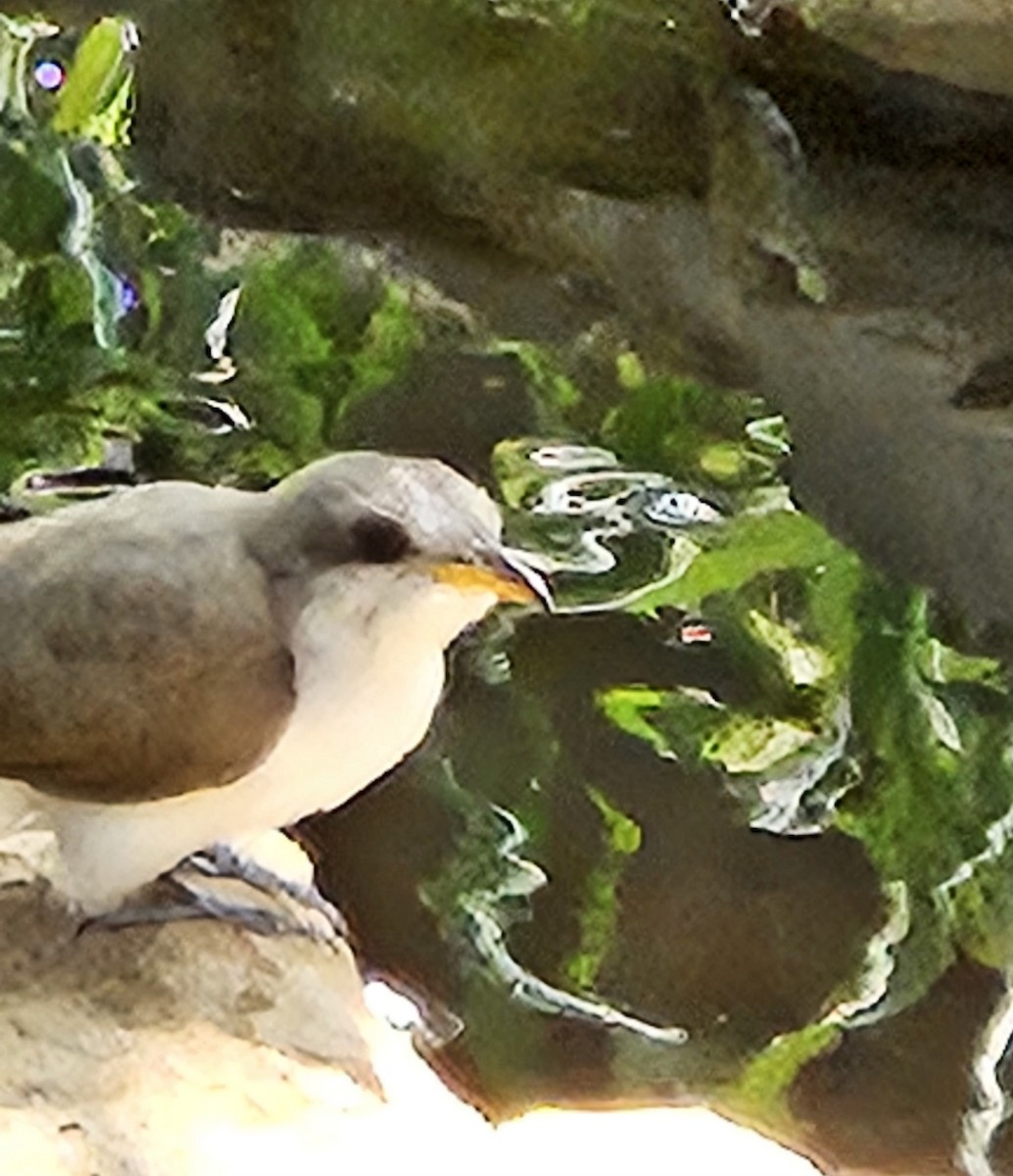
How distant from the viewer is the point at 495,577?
102cm

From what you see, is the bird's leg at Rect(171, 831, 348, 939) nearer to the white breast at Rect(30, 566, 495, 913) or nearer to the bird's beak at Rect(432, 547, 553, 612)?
the white breast at Rect(30, 566, 495, 913)

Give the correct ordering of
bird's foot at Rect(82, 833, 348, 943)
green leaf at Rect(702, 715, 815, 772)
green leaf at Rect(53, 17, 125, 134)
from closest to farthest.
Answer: bird's foot at Rect(82, 833, 348, 943) → green leaf at Rect(53, 17, 125, 134) → green leaf at Rect(702, 715, 815, 772)

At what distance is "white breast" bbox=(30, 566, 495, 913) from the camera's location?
107 centimetres

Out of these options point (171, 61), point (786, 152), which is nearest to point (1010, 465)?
point (786, 152)

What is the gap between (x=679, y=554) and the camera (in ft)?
4.75

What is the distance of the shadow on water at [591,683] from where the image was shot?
1396 millimetres

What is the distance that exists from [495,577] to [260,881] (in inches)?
13.7

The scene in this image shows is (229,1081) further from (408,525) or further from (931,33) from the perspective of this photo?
(931,33)

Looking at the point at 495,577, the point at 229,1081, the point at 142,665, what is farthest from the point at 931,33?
the point at 229,1081

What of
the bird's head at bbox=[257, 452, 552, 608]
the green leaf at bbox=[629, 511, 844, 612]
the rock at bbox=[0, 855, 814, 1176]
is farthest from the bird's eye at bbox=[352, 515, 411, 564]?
the green leaf at bbox=[629, 511, 844, 612]

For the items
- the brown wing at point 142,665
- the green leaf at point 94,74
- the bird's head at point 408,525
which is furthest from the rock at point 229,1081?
the green leaf at point 94,74

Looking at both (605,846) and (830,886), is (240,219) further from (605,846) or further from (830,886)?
(830,886)

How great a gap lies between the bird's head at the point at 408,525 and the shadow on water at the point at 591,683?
0.30 metres

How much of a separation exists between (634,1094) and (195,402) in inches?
20.6
